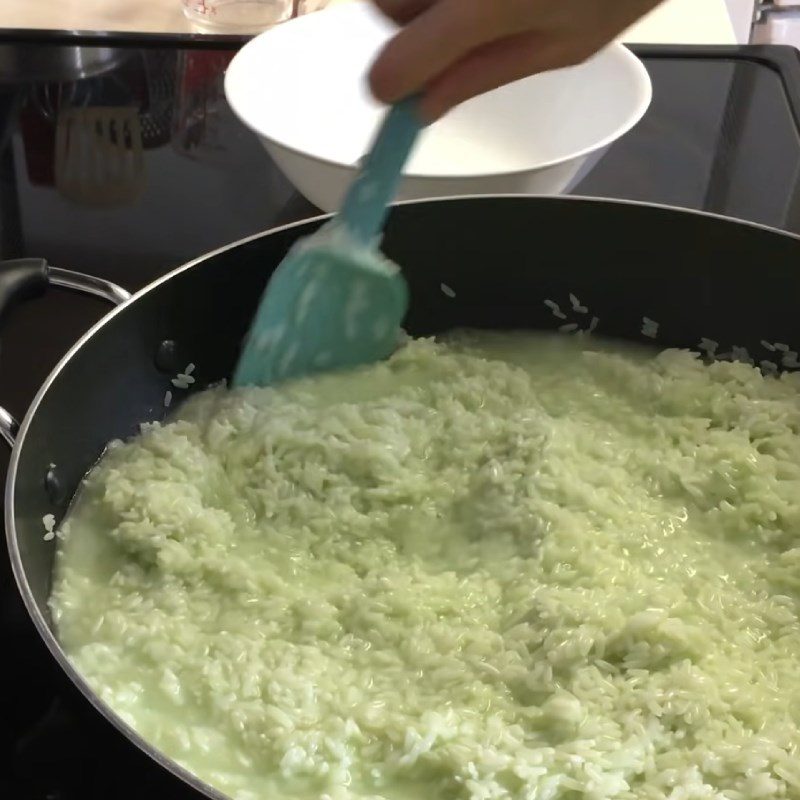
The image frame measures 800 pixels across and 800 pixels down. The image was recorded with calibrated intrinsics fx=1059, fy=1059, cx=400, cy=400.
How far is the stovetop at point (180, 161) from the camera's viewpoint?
4.98 ft

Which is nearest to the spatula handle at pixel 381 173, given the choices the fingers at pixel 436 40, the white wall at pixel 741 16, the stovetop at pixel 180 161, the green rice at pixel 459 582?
the fingers at pixel 436 40

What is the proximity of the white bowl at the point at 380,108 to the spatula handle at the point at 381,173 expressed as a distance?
0.35 m

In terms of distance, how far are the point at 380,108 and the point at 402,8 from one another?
A: 0.57 metres

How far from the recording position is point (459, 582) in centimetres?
114

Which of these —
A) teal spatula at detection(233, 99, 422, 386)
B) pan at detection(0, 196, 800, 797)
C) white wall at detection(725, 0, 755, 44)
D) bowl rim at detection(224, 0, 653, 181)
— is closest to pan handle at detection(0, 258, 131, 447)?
pan at detection(0, 196, 800, 797)

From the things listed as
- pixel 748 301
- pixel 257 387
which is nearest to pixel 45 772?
pixel 257 387

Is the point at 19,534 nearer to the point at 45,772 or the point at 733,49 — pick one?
the point at 45,772

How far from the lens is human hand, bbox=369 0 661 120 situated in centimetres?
85

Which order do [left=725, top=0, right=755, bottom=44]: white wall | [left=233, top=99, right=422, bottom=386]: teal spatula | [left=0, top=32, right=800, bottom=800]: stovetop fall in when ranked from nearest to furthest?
[left=233, top=99, right=422, bottom=386]: teal spatula, [left=0, top=32, right=800, bottom=800]: stovetop, [left=725, top=0, right=755, bottom=44]: white wall

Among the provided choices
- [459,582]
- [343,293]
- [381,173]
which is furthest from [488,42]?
[459,582]

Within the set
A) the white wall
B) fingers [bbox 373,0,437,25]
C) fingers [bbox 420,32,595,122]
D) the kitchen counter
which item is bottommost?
the white wall

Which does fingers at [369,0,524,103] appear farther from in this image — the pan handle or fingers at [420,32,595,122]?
the pan handle

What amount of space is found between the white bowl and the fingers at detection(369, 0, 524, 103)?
2.03 ft

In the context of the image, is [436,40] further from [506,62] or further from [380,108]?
[380,108]
